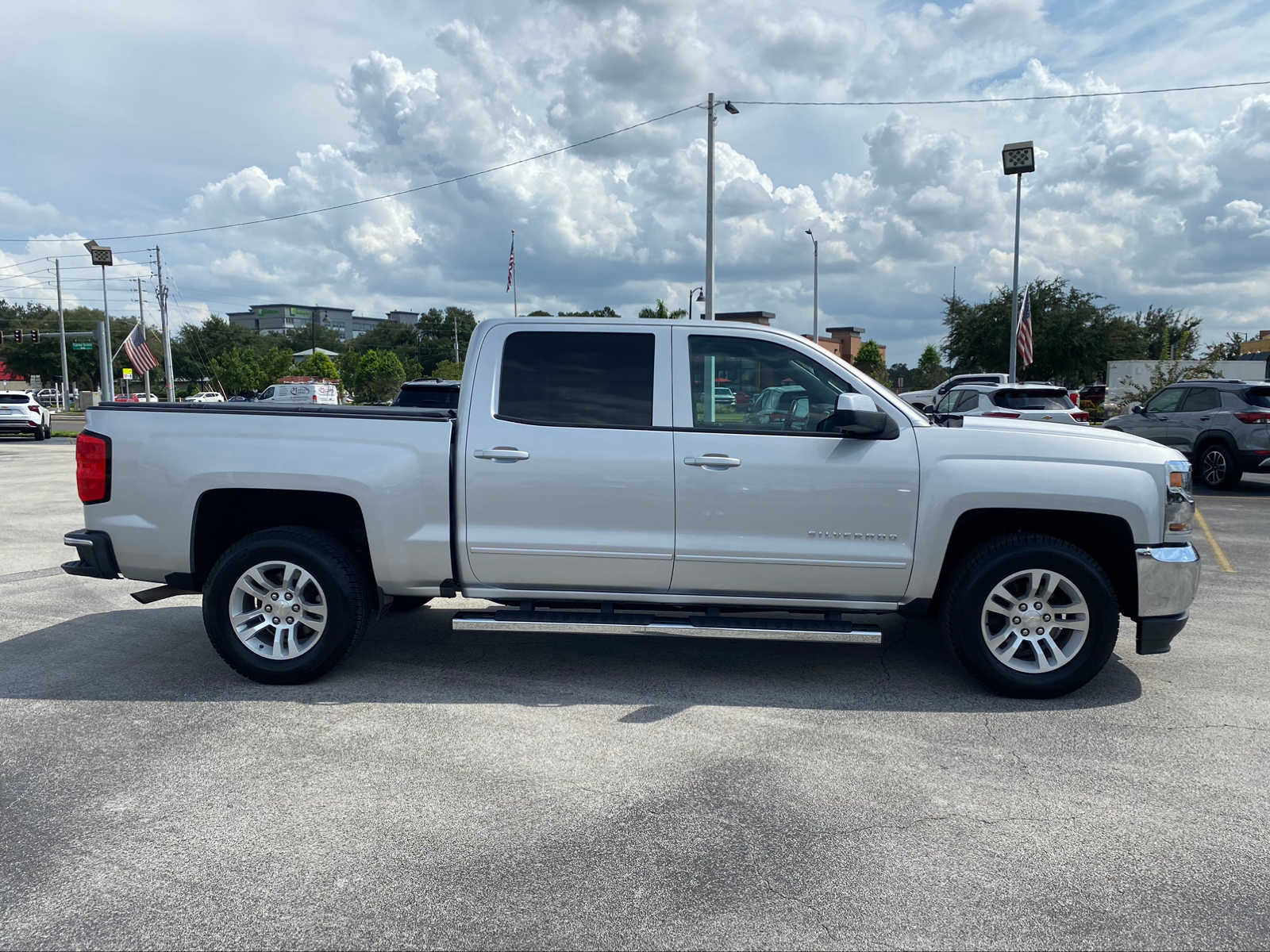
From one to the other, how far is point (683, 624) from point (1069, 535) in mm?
2152

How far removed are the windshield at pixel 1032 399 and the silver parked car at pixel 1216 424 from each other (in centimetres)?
117

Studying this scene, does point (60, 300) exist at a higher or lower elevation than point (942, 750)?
higher

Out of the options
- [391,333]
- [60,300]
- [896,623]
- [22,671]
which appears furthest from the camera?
[391,333]

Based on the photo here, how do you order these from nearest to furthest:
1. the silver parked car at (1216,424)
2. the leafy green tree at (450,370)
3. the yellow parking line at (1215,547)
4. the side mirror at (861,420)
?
the side mirror at (861,420) < the yellow parking line at (1215,547) < the silver parked car at (1216,424) < the leafy green tree at (450,370)

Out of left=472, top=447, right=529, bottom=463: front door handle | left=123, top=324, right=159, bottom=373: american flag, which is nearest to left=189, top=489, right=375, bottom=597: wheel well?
left=472, top=447, right=529, bottom=463: front door handle

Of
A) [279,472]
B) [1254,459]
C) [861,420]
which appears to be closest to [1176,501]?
[861,420]

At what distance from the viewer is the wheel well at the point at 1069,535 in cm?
507

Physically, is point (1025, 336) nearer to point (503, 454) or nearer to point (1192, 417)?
point (1192, 417)

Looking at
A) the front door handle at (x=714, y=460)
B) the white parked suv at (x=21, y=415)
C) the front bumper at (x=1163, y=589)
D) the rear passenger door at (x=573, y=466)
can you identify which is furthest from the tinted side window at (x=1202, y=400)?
the white parked suv at (x=21, y=415)

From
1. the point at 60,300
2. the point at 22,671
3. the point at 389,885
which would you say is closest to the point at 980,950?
the point at 389,885

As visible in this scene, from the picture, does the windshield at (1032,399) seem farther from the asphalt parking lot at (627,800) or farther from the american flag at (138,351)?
the american flag at (138,351)

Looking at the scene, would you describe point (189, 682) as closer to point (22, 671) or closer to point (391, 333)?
point (22, 671)

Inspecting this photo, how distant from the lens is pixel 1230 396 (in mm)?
14352

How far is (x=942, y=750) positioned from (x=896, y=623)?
2.40 meters
